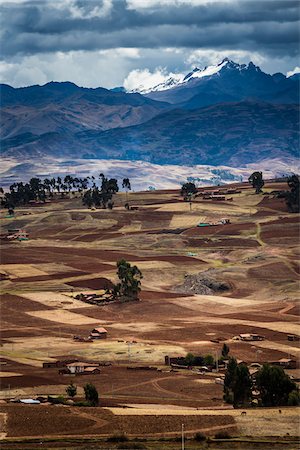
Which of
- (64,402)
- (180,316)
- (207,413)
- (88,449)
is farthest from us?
(180,316)

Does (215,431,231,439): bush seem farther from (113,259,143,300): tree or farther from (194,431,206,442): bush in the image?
(113,259,143,300): tree

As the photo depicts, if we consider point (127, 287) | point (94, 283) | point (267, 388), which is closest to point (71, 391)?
point (267, 388)

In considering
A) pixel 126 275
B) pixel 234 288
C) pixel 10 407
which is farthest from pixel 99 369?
pixel 234 288

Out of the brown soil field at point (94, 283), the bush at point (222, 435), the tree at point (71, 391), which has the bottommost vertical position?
the tree at point (71, 391)

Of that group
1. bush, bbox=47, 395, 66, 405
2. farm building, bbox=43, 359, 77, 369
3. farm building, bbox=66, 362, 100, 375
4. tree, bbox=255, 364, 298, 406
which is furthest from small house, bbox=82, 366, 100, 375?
tree, bbox=255, 364, 298, 406

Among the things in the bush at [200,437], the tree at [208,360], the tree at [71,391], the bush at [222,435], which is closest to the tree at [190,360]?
the tree at [208,360]

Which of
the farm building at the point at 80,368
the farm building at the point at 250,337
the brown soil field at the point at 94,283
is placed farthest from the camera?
the brown soil field at the point at 94,283

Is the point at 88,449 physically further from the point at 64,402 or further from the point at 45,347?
the point at 45,347

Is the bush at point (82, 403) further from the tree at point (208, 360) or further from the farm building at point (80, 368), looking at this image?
the tree at point (208, 360)
